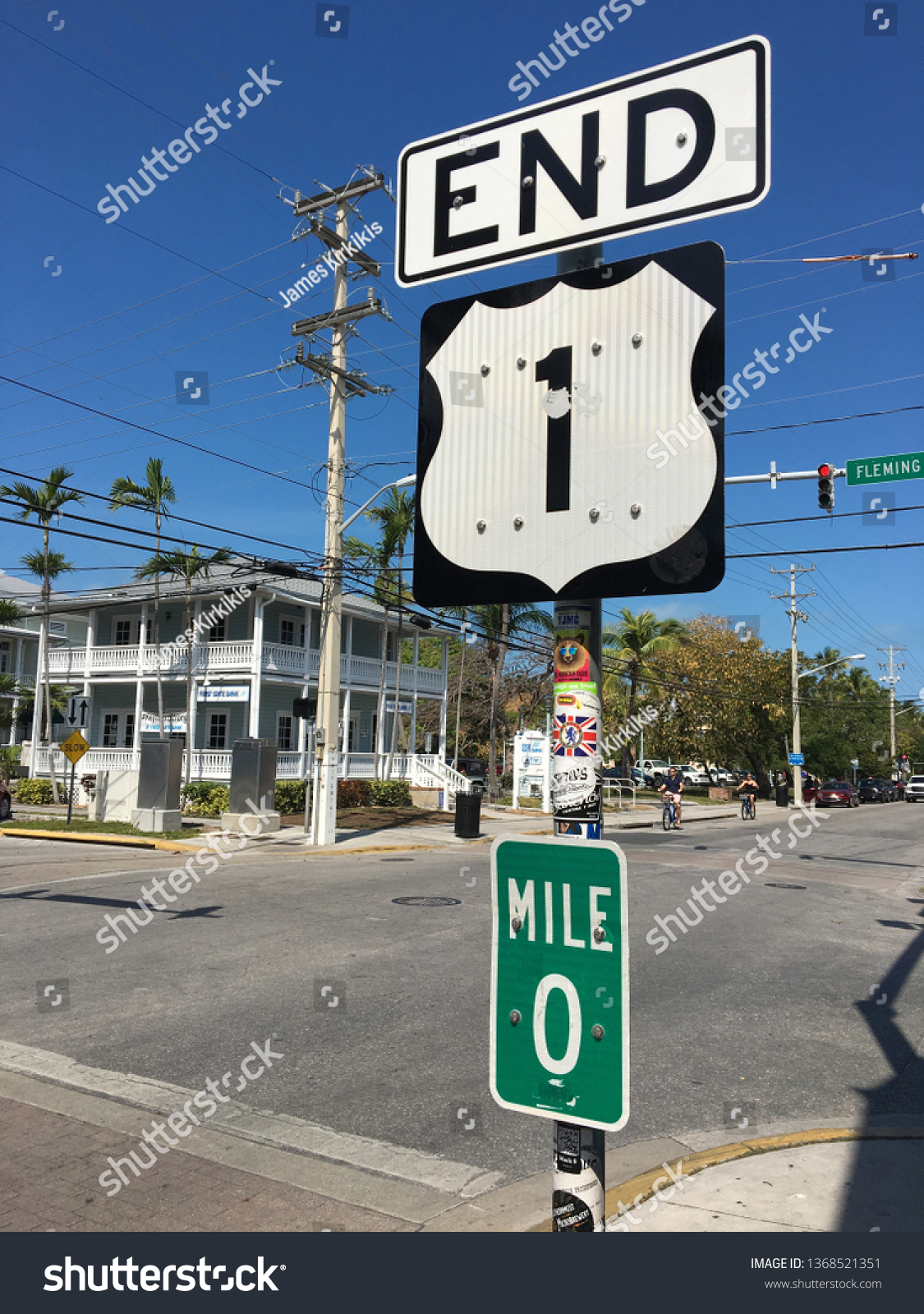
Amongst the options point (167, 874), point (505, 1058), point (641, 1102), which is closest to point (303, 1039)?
point (641, 1102)

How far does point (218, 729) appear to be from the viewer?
110 feet

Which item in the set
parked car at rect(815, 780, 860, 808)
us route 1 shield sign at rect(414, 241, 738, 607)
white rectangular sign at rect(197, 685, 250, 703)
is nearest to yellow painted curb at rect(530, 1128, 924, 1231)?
us route 1 shield sign at rect(414, 241, 738, 607)

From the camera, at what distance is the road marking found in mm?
4238

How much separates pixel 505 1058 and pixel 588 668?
0.79m

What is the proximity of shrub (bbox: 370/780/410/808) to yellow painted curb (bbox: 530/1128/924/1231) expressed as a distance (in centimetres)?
2566

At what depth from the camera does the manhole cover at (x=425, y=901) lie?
1161 centimetres

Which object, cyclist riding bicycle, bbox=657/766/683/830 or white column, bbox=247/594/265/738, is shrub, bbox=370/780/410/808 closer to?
white column, bbox=247/594/265/738

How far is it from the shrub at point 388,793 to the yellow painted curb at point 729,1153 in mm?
25661

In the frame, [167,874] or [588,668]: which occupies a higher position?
[588,668]

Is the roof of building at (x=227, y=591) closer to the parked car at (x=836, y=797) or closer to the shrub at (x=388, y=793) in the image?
the shrub at (x=388, y=793)

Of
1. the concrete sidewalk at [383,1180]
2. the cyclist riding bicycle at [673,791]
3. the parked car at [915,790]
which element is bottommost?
the parked car at [915,790]

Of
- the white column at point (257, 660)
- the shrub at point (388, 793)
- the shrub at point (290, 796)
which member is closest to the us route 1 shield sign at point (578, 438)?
the shrub at point (290, 796)
